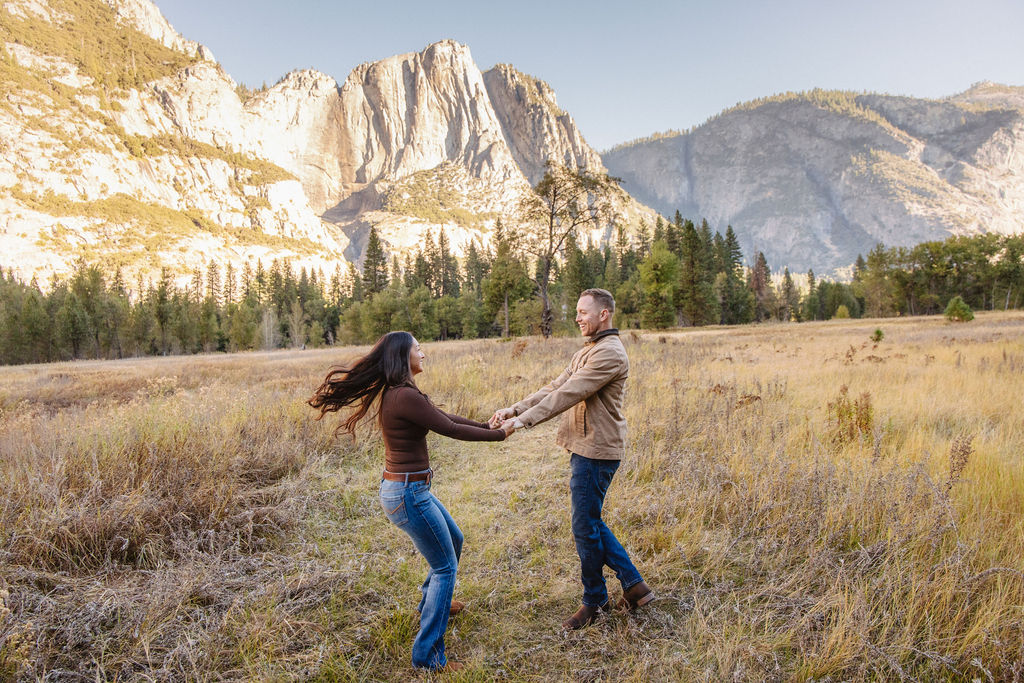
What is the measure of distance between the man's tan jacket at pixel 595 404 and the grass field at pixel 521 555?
3.98 ft

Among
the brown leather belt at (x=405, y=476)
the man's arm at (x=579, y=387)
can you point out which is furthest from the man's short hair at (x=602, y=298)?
the brown leather belt at (x=405, y=476)

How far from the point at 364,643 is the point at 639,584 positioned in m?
1.89

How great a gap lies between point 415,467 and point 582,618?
155 centimetres

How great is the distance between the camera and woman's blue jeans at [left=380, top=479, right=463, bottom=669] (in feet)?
8.31

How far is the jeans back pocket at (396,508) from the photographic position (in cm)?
252

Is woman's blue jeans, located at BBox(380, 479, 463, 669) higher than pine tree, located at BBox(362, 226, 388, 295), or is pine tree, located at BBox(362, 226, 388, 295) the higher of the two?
pine tree, located at BBox(362, 226, 388, 295)

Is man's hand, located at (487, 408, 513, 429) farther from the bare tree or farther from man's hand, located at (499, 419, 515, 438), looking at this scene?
the bare tree

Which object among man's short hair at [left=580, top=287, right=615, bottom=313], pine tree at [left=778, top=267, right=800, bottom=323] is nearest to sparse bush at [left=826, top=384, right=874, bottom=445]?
man's short hair at [left=580, top=287, right=615, bottom=313]

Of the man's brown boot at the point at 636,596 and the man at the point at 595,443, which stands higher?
the man at the point at 595,443

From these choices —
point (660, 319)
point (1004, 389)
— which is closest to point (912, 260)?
point (660, 319)

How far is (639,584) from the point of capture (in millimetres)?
2990

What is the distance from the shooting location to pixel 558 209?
24781mm

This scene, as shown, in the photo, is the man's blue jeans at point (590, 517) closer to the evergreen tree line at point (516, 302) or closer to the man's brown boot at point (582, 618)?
the man's brown boot at point (582, 618)

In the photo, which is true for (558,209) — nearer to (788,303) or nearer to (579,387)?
(579,387)
